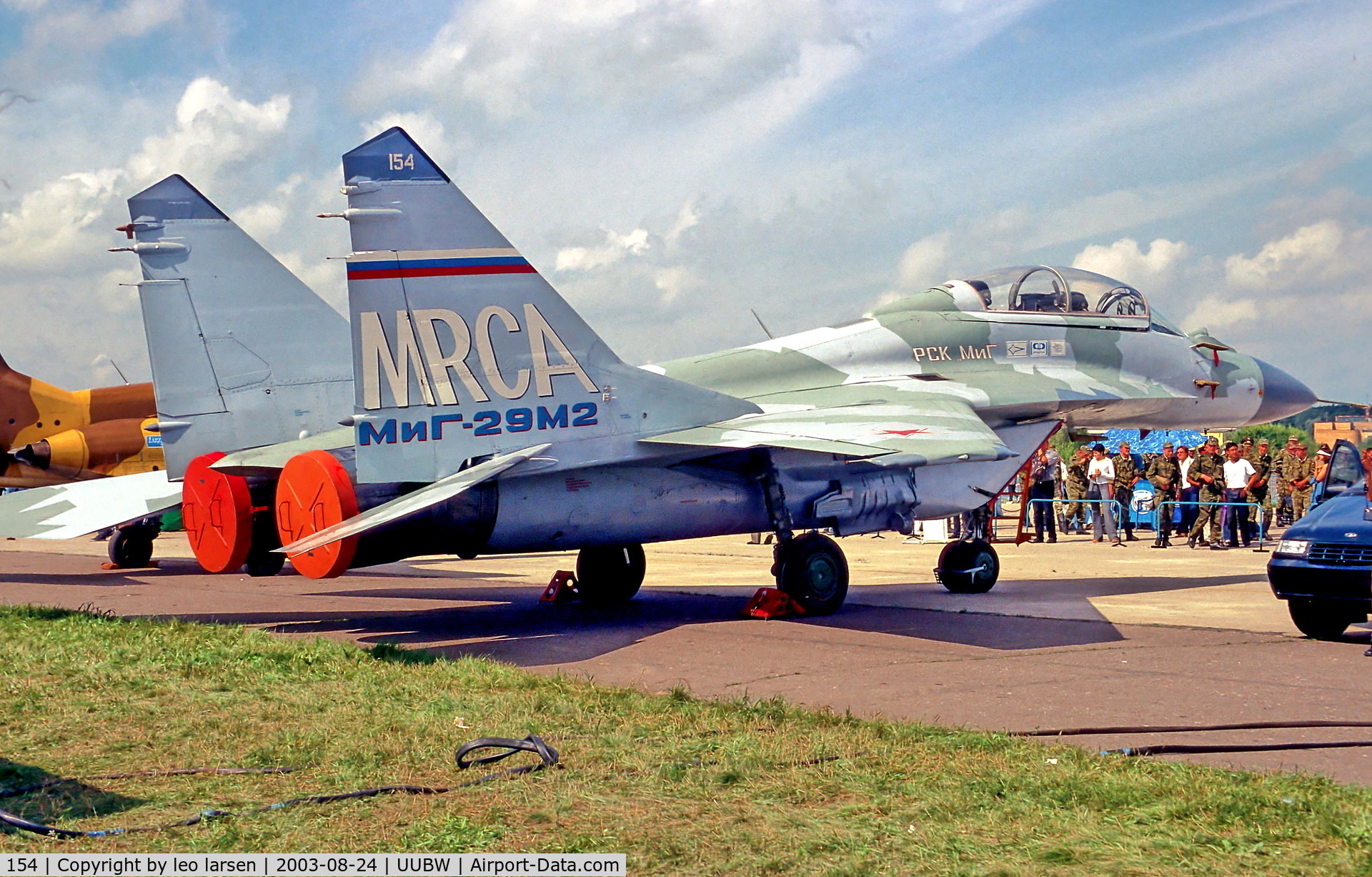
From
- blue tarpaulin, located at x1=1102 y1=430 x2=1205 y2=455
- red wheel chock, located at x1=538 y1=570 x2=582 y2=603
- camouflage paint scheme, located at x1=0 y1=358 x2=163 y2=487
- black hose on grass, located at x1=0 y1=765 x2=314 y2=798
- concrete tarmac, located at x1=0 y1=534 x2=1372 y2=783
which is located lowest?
concrete tarmac, located at x1=0 y1=534 x2=1372 y2=783

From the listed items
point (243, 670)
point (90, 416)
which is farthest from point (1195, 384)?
point (90, 416)

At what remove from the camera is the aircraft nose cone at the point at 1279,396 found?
15258 mm

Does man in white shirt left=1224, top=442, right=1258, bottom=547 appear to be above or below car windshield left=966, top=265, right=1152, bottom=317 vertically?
below

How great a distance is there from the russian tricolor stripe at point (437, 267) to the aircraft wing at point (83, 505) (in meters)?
4.92

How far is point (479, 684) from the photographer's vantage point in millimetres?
7438

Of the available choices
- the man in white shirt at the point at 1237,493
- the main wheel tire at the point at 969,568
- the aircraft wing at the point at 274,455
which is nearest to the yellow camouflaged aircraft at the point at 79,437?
the aircraft wing at the point at 274,455

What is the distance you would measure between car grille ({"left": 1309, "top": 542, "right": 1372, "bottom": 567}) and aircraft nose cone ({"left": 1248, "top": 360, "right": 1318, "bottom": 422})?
6880 millimetres

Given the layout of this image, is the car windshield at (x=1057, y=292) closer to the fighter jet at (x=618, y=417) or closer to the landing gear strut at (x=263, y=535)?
the fighter jet at (x=618, y=417)

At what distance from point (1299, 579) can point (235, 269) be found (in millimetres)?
10626

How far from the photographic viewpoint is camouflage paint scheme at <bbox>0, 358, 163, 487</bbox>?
70.3ft

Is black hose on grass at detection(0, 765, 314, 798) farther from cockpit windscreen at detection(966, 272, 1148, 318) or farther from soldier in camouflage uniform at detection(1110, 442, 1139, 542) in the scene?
soldier in camouflage uniform at detection(1110, 442, 1139, 542)

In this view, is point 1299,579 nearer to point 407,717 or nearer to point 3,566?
point 407,717

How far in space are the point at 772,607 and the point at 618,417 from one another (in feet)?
7.78

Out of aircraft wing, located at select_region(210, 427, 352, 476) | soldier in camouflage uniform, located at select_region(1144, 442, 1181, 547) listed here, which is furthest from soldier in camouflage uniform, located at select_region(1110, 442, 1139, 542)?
aircraft wing, located at select_region(210, 427, 352, 476)
